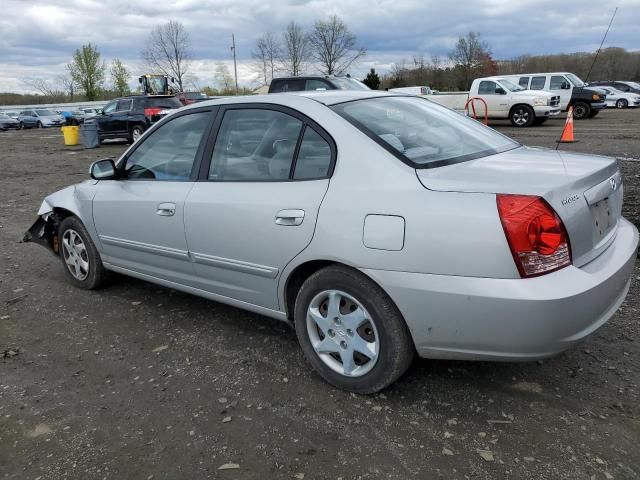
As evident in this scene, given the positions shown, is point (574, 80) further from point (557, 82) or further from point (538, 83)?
point (538, 83)

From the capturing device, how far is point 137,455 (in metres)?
2.50

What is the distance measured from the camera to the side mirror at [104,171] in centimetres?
403

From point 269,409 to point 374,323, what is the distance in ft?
2.41

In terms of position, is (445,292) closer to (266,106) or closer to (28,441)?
(266,106)

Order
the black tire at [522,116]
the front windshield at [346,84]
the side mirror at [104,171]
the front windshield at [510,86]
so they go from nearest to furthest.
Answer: the side mirror at [104,171]
the front windshield at [346,84]
the black tire at [522,116]
the front windshield at [510,86]

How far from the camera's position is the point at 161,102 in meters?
19.1

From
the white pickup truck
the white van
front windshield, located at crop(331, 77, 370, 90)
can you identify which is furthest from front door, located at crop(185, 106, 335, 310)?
the white van

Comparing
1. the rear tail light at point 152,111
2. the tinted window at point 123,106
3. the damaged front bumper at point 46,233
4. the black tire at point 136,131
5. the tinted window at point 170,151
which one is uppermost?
A: the tinted window at point 170,151

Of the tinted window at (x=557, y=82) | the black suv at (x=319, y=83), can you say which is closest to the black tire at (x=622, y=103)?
the tinted window at (x=557, y=82)

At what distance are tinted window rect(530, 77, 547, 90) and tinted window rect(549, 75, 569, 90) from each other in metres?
0.32

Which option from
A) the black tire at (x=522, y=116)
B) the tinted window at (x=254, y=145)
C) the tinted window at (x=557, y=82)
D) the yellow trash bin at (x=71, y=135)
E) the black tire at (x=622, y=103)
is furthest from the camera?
the black tire at (x=622, y=103)

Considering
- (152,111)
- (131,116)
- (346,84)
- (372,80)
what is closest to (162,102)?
(152,111)

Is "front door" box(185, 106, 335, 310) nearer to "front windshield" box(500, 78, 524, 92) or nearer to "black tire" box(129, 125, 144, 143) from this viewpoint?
"black tire" box(129, 125, 144, 143)

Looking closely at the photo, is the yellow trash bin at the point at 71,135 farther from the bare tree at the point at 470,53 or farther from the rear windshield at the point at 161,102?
the bare tree at the point at 470,53
